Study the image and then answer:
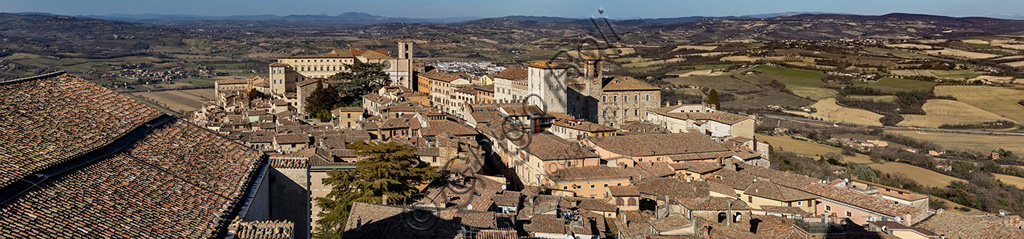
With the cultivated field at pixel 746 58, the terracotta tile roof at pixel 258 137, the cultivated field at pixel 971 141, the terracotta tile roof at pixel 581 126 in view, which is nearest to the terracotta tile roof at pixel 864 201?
the terracotta tile roof at pixel 581 126

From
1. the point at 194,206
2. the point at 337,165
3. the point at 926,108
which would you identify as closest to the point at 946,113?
the point at 926,108

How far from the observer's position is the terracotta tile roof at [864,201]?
21.6 m

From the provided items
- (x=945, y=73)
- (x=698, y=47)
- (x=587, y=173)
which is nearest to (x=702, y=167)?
(x=587, y=173)

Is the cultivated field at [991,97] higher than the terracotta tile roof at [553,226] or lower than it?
lower

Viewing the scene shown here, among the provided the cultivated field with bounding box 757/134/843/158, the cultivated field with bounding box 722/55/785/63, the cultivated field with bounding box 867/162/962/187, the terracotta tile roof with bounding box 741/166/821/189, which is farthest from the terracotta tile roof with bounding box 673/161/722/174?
the cultivated field with bounding box 722/55/785/63

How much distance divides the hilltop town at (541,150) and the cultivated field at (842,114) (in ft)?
0.69

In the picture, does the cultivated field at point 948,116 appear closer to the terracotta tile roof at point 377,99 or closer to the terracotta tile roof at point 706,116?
the terracotta tile roof at point 706,116

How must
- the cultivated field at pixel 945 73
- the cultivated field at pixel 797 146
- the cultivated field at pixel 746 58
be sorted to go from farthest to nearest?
the cultivated field at pixel 746 58
the cultivated field at pixel 945 73
the cultivated field at pixel 797 146

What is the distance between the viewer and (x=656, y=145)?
29.6 m

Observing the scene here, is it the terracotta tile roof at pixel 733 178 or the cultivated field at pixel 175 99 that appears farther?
the cultivated field at pixel 175 99

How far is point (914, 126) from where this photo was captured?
56812 mm

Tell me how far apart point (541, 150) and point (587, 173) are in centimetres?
196

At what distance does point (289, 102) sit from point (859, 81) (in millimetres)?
51871

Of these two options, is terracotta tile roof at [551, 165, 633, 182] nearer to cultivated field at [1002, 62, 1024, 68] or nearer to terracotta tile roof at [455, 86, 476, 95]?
terracotta tile roof at [455, 86, 476, 95]
